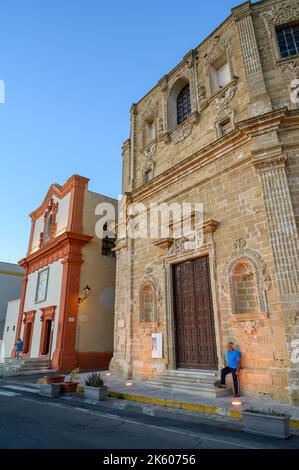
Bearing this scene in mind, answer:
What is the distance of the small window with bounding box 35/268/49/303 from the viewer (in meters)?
19.8

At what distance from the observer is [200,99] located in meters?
12.7

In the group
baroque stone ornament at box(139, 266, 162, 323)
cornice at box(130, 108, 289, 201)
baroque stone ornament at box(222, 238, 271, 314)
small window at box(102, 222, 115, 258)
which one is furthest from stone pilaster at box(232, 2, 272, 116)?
small window at box(102, 222, 115, 258)

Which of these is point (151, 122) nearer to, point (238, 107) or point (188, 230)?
point (238, 107)

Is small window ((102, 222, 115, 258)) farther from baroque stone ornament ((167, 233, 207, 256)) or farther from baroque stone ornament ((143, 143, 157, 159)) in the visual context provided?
baroque stone ornament ((167, 233, 207, 256))

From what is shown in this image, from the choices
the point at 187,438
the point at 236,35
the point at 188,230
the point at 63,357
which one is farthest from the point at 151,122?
the point at 187,438

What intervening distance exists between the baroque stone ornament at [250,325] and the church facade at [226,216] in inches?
1.1

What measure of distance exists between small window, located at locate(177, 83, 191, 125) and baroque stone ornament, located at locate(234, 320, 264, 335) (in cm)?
960

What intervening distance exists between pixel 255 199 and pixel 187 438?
683 cm

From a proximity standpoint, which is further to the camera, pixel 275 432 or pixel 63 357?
pixel 63 357

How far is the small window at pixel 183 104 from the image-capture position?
14008 mm

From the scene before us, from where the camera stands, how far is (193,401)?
761cm

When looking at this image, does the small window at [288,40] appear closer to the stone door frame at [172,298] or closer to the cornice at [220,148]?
the cornice at [220,148]

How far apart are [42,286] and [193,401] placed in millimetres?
15315

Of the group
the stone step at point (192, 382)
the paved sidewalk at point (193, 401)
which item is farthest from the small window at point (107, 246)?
the stone step at point (192, 382)
